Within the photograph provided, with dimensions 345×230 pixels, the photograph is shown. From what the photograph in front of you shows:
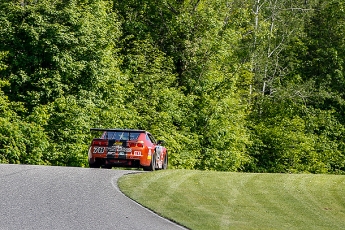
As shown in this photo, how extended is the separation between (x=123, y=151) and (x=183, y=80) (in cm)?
2156

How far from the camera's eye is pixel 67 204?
14.6 m

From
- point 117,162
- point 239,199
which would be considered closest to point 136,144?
point 117,162

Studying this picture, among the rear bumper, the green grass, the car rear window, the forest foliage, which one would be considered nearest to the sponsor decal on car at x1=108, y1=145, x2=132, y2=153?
the rear bumper

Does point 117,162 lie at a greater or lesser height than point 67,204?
greater

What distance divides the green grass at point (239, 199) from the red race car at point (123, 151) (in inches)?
43.6

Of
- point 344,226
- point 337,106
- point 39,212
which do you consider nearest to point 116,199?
point 39,212

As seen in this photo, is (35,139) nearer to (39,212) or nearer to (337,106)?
(39,212)

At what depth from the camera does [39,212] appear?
533 inches

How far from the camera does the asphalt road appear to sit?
1280 centimetres

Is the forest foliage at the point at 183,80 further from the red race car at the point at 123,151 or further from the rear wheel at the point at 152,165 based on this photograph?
the rear wheel at the point at 152,165

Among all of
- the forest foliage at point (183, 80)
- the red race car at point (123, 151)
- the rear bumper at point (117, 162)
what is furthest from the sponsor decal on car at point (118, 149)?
the forest foliage at point (183, 80)

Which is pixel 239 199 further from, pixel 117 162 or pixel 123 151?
pixel 117 162

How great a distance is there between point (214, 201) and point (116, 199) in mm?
2661

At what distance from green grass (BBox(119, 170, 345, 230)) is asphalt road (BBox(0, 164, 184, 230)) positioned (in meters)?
0.52
